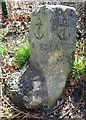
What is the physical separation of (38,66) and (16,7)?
5.26 feet

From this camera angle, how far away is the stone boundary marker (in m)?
3.27

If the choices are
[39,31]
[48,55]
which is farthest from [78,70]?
[39,31]

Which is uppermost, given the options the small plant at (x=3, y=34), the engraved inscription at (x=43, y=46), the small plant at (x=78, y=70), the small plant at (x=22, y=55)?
the small plant at (x=3, y=34)

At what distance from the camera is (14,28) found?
452 centimetres

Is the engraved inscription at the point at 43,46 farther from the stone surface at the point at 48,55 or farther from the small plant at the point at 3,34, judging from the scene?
the small plant at the point at 3,34

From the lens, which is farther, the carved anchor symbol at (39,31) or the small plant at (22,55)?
the small plant at (22,55)

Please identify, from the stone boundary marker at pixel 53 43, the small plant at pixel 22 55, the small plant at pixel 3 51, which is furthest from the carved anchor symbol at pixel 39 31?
the small plant at pixel 3 51

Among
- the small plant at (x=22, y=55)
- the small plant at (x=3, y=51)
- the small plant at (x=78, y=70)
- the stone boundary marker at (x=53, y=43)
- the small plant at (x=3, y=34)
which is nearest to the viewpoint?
the stone boundary marker at (x=53, y=43)

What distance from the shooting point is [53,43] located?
A: 3303 millimetres

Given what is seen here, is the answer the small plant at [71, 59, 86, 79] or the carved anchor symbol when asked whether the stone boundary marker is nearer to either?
the carved anchor symbol

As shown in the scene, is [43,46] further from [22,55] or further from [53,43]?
[22,55]

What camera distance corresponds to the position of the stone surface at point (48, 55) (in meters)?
3.28

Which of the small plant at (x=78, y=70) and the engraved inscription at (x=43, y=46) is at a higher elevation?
the engraved inscription at (x=43, y=46)

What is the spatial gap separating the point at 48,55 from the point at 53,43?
0.37 ft
